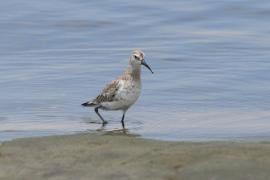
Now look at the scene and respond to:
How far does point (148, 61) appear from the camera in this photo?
1605cm

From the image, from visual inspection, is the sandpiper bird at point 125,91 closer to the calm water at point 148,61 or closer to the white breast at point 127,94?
the white breast at point 127,94

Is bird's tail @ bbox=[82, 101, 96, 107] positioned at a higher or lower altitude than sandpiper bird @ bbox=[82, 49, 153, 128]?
lower

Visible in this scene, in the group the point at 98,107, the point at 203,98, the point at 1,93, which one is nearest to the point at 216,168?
the point at 98,107

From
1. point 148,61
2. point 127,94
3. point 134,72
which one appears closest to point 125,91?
point 127,94

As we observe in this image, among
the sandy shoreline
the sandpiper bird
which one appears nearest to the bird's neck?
the sandpiper bird

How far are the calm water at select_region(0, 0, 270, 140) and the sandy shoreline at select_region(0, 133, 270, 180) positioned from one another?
9.14 feet

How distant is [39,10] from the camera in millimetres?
21438

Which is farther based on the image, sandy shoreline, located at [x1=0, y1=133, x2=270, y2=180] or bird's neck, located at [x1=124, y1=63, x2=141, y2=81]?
bird's neck, located at [x1=124, y1=63, x2=141, y2=81]

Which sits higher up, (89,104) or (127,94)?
(127,94)

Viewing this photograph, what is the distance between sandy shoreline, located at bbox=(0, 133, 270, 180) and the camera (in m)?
6.93

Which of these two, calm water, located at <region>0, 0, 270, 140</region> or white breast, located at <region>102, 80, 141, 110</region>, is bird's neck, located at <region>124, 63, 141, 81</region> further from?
calm water, located at <region>0, 0, 270, 140</region>

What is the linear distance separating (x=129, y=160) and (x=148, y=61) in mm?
8744

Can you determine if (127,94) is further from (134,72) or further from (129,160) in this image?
(129,160)

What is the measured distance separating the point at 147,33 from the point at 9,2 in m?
5.00
